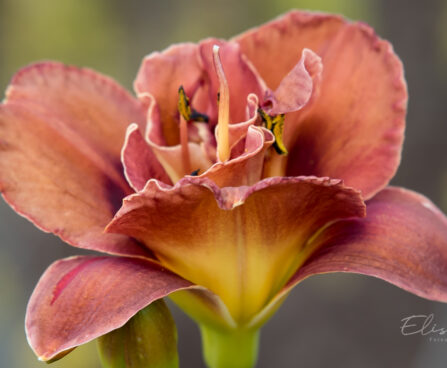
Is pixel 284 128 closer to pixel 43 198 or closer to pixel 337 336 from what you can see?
pixel 43 198

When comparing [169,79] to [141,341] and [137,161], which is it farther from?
[141,341]

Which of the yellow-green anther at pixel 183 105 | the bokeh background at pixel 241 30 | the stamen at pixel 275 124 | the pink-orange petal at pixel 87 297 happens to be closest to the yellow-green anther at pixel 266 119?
the stamen at pixel 275 124

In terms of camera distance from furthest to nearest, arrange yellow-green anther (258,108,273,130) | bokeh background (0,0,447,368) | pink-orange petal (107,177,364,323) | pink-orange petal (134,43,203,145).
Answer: bokeh background (0,0,447,368)
pink-orange petal (134,43,203,145)
yellow-green anther (258,108,273,130)
pink-orange petal (107,177,364,323)

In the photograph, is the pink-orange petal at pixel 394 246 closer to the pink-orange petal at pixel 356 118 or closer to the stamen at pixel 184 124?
the pink-orange petal at pixel 356 118

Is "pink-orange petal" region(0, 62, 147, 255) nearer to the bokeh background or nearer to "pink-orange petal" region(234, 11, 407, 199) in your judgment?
"pink-orange petal" region(234, 11, 407, 199)

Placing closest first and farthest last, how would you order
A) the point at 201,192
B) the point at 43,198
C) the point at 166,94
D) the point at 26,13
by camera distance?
the point at 201,192
the point at 43,198
the point at 166,94
the point at 26,13

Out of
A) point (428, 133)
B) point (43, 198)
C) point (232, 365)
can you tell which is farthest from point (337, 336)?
point (43, 198)

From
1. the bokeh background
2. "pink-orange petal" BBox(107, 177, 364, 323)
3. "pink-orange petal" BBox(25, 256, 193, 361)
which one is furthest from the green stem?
the bokeh background

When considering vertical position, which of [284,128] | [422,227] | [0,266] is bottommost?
[0,266]
